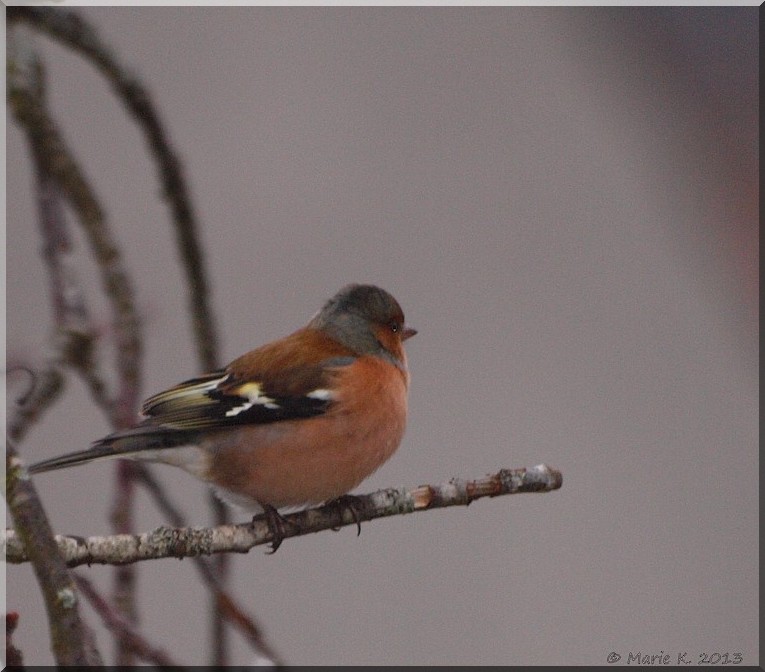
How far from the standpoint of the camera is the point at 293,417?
2.08 m

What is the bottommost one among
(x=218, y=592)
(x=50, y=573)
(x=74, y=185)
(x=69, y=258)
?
(x=218, y=592)

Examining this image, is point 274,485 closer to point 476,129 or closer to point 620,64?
point 476,129

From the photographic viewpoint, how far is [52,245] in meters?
2.12

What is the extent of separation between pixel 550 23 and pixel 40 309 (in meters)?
1.41

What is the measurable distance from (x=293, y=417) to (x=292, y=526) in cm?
28

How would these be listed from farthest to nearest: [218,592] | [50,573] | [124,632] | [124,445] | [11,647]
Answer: [124,445]
[218,592]
[124,632]
[11,647]
[50,573]

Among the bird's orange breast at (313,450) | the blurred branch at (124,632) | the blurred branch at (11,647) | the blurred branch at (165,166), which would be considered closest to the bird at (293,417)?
the bird's orange breast at (313,450)

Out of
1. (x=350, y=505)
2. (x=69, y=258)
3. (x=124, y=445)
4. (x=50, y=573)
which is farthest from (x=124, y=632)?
(x=69, y=258)

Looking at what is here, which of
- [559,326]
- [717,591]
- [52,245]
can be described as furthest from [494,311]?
[52,245]

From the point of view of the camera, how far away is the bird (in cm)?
197

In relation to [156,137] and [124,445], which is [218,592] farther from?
[156,137]

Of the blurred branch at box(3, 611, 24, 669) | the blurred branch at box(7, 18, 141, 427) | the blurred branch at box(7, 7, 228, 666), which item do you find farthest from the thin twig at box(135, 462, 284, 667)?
the blurred branch at box(3, 611, 24, 669)

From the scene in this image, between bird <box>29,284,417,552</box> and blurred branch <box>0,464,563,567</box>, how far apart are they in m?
0.05

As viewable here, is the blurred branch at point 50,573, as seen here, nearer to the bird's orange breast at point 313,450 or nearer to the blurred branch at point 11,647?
the blurred branch at point 11,647
